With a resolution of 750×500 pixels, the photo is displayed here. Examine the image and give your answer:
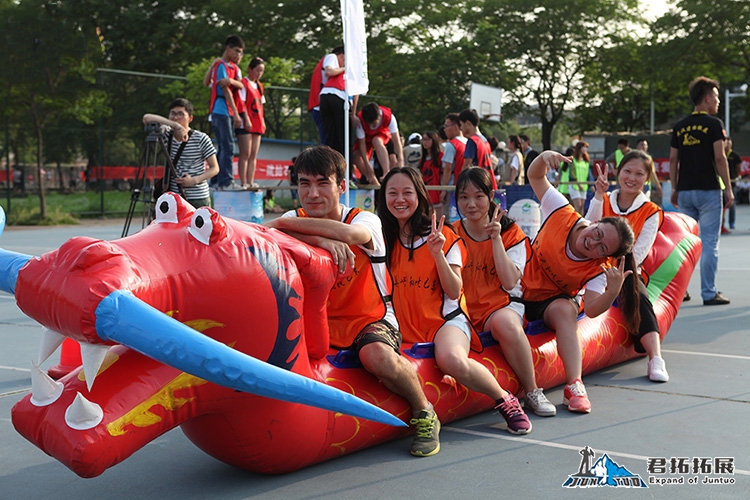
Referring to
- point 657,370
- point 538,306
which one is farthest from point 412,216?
point 657,370

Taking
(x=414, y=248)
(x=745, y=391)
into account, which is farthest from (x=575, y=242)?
(x=745, y=391)

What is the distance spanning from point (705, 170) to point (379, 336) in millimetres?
4944

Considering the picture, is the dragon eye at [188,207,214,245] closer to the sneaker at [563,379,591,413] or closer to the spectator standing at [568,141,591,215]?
the sneaker at [563,379,591,413]

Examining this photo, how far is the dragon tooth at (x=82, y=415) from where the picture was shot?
2.66 m

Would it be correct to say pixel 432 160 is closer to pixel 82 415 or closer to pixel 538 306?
pixel 538 306

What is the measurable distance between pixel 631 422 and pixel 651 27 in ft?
106

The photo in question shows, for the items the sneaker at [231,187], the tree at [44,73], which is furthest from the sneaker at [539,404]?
A: the tree at [44,73]

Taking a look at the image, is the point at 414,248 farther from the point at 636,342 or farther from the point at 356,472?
the point at 636,342

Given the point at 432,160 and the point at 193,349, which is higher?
the point at 432,160

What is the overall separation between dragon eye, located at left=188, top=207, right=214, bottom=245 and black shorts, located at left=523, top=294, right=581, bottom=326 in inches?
91.7

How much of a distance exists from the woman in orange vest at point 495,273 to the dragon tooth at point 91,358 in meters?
2.24

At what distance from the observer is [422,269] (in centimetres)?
418

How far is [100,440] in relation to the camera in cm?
267

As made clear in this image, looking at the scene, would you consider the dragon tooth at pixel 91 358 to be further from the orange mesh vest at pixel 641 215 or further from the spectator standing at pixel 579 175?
the spectator standing at pixel 579 175
